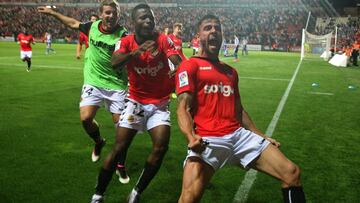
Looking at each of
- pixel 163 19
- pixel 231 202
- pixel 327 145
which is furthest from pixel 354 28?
pixel 231 202

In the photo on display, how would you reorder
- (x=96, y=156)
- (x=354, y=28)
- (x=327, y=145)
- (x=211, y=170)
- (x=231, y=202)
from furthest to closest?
(x=354, y=28) → (x=327, y=145) → (x=96, y=156) → (x=231, y=202) → (x=211, y=170)

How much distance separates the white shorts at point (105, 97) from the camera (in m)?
6.11

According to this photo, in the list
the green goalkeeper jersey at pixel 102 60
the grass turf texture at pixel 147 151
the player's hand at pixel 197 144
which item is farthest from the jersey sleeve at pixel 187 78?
the green goalkeeper jersey at pixel 102 60

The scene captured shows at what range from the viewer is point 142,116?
4914 millimetres

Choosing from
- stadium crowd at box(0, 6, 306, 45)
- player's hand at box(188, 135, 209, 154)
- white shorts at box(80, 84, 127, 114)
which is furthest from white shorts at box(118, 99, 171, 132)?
stadium crowd at box(0, 6, 306, 45)

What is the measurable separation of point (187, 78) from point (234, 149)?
2.64ft

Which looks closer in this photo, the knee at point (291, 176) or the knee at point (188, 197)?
the knee at point (188, 197)

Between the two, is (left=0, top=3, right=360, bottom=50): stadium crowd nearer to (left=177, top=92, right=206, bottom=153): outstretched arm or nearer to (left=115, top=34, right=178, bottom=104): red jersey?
(left=115, top=34, right=178, bottom=104): red jersey

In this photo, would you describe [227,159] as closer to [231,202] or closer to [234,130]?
[234,130]

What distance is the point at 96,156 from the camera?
6668mm

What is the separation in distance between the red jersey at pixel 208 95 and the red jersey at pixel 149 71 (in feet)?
3.64

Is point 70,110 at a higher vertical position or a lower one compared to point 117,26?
lower

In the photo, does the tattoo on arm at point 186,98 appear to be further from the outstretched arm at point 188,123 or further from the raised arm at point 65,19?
the raised arm at point 65,19

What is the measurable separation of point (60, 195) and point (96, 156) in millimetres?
1581
